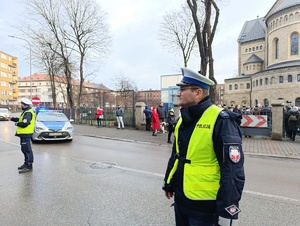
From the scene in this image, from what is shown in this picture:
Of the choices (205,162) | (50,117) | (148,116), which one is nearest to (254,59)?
(148,116)

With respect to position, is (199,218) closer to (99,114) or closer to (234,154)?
(234,154)

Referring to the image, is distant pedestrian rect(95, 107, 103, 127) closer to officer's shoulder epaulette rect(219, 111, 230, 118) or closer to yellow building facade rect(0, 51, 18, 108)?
officer's shoulder epaulette rect(219, 111, 230, 118)

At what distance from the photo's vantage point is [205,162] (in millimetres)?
2020

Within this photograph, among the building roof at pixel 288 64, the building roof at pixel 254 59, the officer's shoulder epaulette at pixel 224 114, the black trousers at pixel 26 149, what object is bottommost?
the black trousers at pixel 26 149

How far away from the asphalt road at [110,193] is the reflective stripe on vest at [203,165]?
200 centimetres

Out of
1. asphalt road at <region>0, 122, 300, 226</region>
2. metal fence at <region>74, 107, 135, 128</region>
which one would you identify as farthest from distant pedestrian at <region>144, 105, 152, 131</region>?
asphalt road at <region>0, 122, 300, 226</region>

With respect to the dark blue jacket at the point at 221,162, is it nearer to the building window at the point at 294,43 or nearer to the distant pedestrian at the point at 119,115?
the distant pedestrian at the point at 119,115

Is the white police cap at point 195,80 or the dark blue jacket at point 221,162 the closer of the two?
the dark blue jacket at point 221,162

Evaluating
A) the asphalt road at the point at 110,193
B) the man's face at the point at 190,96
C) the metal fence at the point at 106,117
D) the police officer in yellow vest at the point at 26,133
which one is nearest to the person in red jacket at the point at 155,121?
the metal fence at the point at 106,117

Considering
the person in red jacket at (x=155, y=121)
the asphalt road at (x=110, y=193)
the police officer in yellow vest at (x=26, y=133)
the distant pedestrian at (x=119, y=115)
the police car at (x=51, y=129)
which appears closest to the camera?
the asphalt road at (x=110, y=193)

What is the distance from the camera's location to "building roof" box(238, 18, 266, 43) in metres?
75.4

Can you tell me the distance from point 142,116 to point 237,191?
1660cm

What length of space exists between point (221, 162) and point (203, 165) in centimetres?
14

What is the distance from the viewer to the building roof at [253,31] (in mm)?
75438
